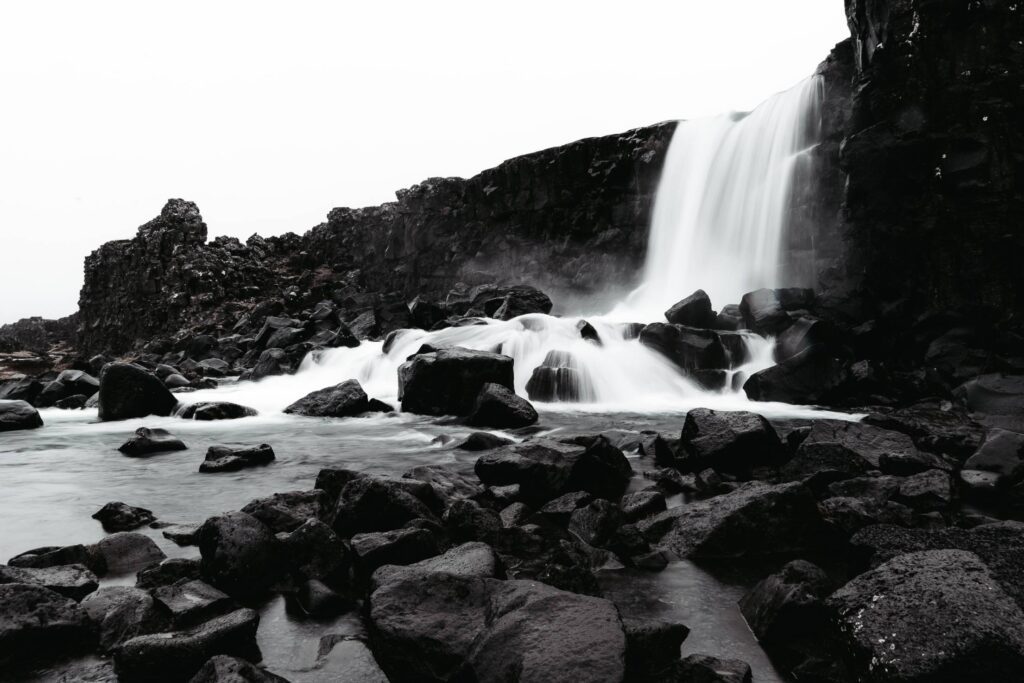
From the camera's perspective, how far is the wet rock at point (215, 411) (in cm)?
1250

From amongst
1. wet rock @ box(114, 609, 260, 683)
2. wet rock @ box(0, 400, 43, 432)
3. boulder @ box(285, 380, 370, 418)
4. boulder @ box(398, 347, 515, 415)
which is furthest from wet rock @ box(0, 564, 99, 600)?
wet rock @ box(0, 400, 43, 432)

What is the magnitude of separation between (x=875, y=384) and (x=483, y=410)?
848cm

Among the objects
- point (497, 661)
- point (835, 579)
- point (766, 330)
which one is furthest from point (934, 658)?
point (766, 330)

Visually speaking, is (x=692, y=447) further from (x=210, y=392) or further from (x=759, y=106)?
(x=759, y=106)

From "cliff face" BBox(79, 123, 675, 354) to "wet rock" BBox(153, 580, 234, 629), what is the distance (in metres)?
23.7

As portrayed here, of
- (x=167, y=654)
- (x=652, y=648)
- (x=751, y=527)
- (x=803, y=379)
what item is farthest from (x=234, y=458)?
(x=803, y=379)

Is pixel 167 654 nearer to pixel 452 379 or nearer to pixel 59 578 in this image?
pixel 59 578

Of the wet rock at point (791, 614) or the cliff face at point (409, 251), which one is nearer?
the wet rock at point (791, 614)

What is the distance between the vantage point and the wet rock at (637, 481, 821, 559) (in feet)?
13.5

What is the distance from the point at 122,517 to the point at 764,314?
1462 cm

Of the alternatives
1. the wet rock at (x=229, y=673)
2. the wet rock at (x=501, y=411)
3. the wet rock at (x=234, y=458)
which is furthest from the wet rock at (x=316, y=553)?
the wet rock at (x=501, y=411)

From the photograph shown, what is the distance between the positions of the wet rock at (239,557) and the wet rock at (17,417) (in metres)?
11.6

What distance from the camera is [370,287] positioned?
46.6m

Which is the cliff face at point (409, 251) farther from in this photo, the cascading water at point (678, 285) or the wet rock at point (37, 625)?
the wet rock at point (37, 625)
